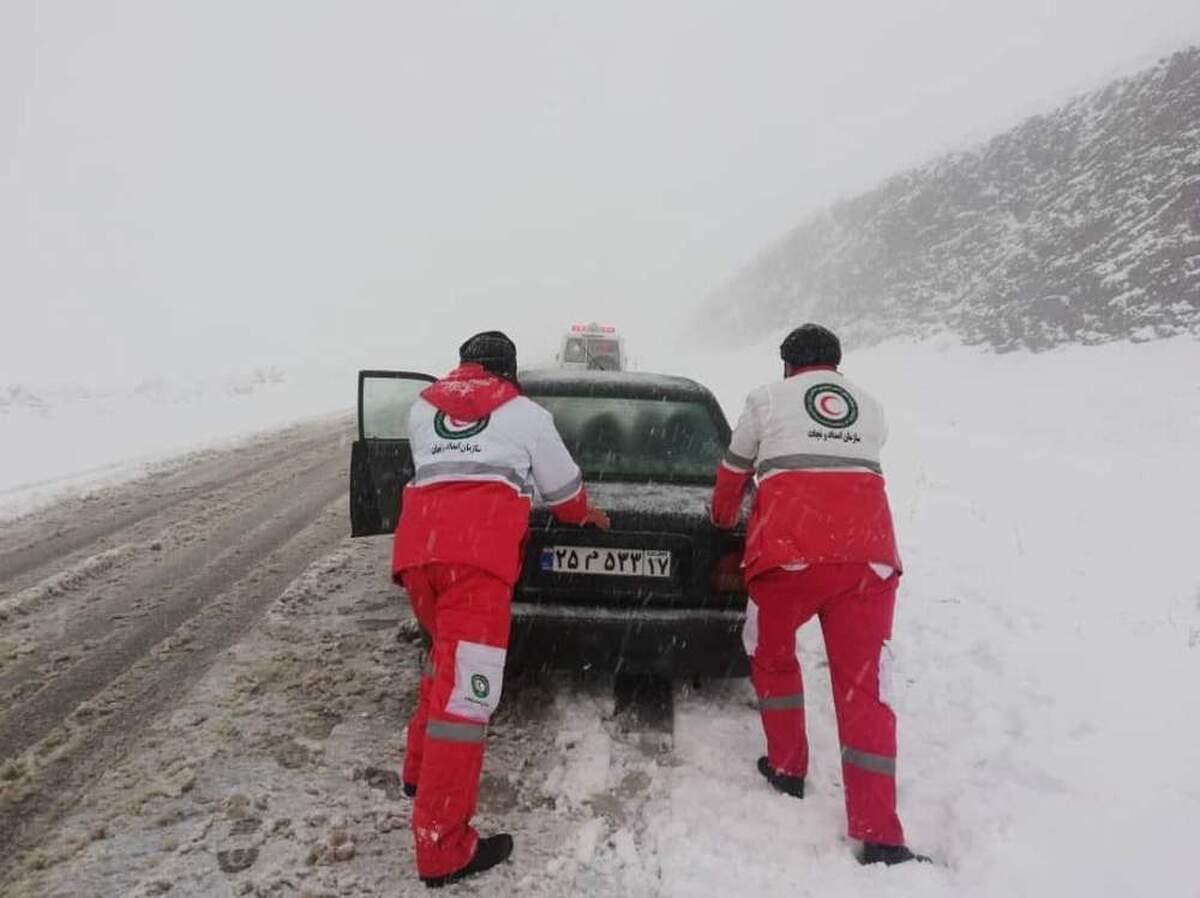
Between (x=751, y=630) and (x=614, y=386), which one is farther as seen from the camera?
(x=614, y=386)

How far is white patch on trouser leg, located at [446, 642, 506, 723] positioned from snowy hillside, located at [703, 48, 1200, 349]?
16340 millimetres

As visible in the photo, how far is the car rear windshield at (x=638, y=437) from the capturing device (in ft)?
12.4

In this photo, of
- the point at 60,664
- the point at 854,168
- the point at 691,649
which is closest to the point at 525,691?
the point at 691,649

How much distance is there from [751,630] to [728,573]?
1.01ft

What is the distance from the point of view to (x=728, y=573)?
3176mm

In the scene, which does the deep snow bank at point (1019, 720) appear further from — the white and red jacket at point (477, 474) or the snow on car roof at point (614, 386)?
the snow on car roof at point (614, 386)

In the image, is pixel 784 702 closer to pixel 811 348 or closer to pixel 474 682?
pixel 474 682

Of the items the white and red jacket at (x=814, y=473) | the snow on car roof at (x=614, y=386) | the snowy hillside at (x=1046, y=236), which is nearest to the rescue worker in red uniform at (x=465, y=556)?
the white and red jacket at (x=814, y=473)

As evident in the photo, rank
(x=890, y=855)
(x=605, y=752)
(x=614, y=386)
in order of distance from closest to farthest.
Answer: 1. (x=890, y=855)
2. (x=605, y=752)
3. (x=614, y=386)

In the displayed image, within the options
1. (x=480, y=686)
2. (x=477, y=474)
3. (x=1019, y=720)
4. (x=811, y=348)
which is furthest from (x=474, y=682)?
(x=1019, y=720)

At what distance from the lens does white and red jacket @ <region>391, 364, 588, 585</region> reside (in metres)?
2.41

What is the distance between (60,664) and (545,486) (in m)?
2.79

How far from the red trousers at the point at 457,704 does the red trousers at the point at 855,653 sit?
3.41 feet

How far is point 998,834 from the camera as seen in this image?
2549mm
